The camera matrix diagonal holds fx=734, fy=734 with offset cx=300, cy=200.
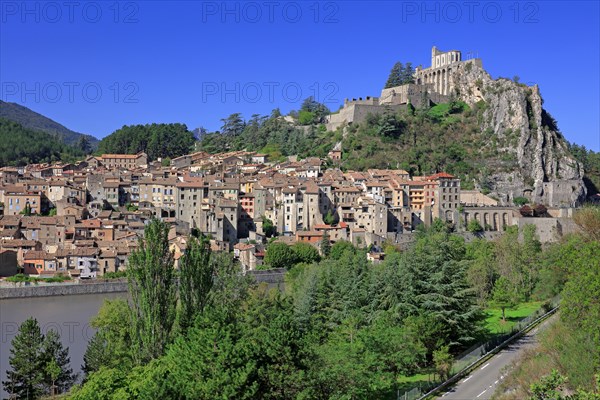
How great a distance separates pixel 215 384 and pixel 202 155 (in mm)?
52927

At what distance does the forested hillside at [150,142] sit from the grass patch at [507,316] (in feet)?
162

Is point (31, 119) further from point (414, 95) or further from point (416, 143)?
point (416, 143)

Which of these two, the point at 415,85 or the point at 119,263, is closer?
the point at 119,263

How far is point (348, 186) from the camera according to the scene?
158 ft

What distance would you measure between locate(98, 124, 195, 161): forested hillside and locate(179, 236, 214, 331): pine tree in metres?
52.4

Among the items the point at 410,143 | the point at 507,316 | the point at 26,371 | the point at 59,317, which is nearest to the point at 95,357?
the point at 26,371

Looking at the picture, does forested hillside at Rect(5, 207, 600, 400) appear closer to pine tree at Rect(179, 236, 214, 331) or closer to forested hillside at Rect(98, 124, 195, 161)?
pine tree at Rect(179, 236, 214, 331)

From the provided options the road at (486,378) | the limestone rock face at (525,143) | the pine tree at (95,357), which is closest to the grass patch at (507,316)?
the road at (486,378)

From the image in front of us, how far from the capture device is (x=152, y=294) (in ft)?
53.7

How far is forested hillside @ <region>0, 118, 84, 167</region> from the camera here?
67125 millimetres

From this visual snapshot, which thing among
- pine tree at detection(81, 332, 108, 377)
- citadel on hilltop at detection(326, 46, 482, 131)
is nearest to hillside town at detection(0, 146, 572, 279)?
citadel on hilltop at detection(326, 46, 482, 131)

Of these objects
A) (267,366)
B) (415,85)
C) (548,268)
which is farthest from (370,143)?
(267,366)

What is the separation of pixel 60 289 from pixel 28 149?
3789 centimetres

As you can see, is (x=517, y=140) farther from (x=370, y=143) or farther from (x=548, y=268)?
(x=548, y=268)
